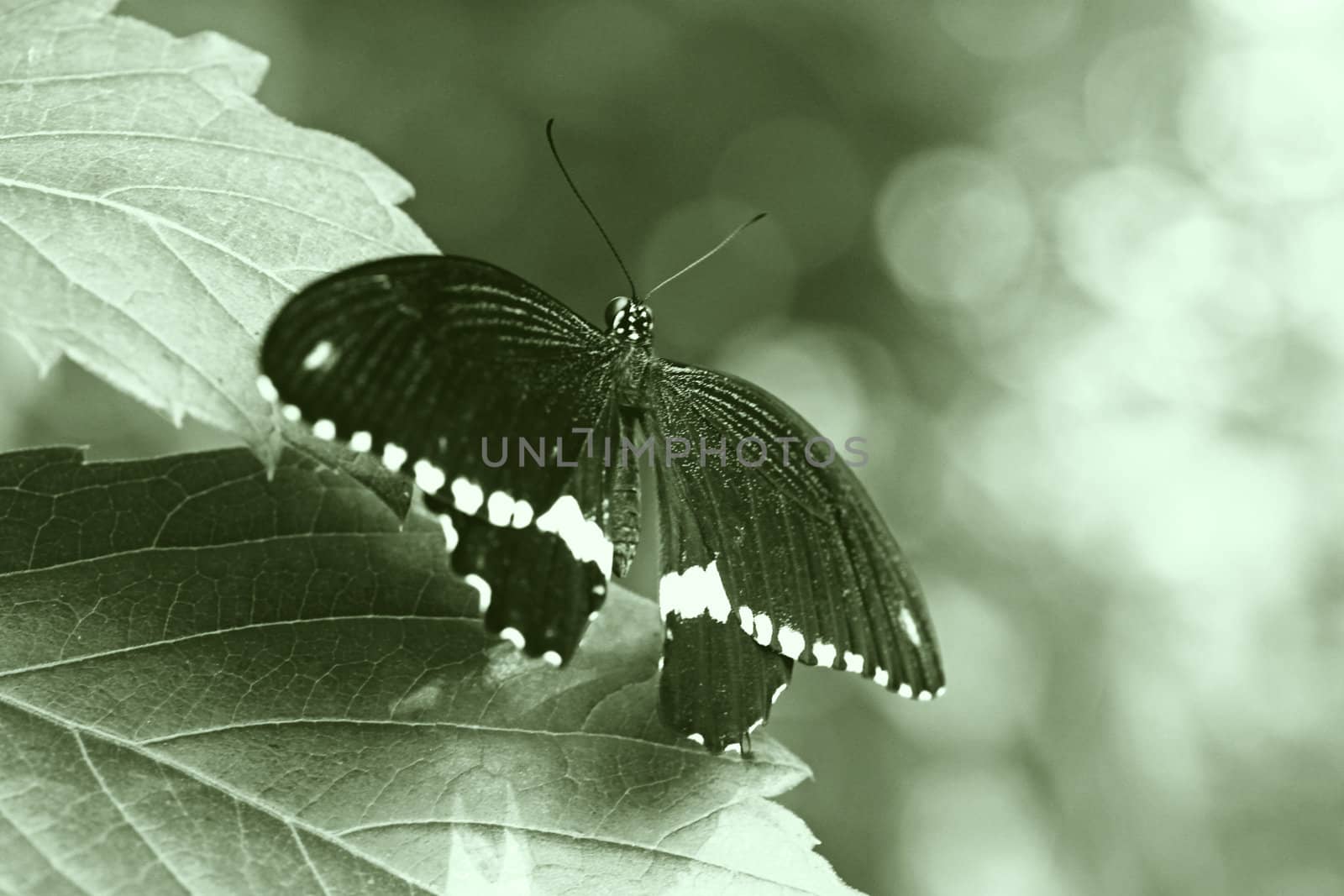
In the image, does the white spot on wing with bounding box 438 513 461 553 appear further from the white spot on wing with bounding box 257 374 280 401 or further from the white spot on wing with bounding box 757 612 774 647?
the white spot on wing with bounding box 757 612 774 647

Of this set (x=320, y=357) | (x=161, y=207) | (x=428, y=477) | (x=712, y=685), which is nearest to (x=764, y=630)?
(x=712, y=685)

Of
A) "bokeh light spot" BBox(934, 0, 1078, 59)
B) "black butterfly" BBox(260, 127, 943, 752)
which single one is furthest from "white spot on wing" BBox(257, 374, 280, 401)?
"bokeh light spot" BBox(934, 0, 1078, 59)

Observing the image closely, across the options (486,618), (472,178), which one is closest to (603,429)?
(486,618)

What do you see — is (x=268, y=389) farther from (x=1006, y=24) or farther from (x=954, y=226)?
(x=954, y=226)

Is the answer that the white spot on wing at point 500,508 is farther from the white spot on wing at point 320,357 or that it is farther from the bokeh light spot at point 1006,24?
the bokeh light spot at point 1006,24

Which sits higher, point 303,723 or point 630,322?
point 630,322

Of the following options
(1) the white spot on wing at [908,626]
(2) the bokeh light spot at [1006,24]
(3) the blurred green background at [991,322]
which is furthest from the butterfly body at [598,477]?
(2) the bokeh light spot at [1006,24]
